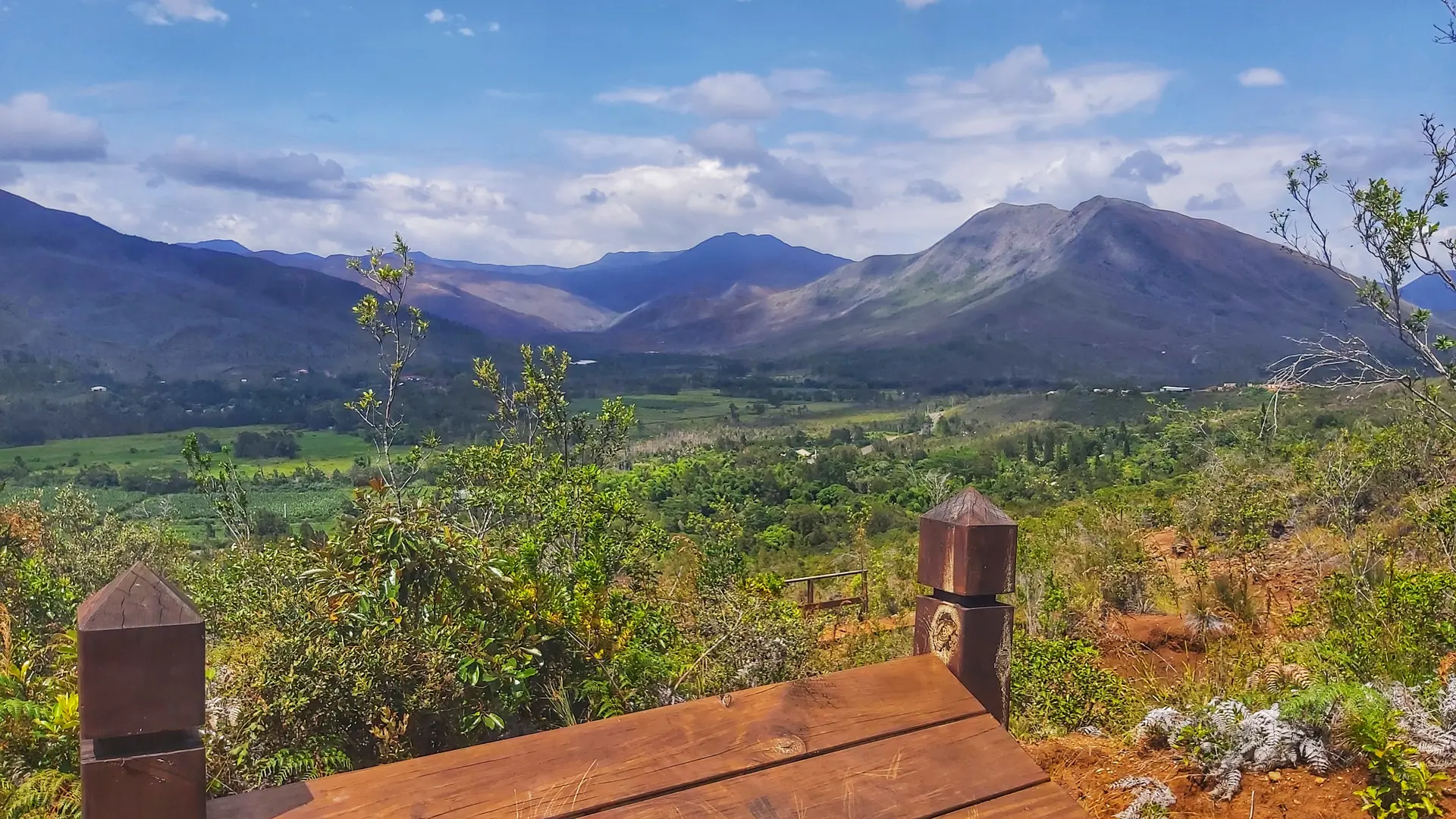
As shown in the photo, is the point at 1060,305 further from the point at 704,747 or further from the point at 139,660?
the point at 139,660

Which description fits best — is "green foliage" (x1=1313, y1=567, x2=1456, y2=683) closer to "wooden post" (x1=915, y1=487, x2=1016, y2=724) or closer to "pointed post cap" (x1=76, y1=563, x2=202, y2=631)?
"wooden post" (x1=915, y1=487, x2=1016, y2=724)

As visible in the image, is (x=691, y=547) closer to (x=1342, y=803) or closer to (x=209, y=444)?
(x=1342, y=803)

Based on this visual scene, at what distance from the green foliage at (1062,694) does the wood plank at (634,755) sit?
221 centimetres

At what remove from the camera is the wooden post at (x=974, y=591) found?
86.1 inches

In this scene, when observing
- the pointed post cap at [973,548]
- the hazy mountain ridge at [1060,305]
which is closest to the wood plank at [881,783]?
the pointed post cap at [973,548]

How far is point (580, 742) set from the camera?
1.63 metres

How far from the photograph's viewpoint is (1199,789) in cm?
312

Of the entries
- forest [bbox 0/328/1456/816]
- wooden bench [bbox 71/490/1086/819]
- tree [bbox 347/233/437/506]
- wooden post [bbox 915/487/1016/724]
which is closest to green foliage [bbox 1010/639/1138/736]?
forest [bbox 0/328/1456/816]

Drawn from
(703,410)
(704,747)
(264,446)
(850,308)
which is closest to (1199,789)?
(704,747)

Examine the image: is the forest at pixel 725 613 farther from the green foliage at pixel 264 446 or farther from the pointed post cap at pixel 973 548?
the green foliage at pixel 264 446

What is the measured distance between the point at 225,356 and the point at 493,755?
126 metres

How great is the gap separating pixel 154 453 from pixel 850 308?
358 feet

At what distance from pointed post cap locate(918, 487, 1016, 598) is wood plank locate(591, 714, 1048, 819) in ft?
0.97

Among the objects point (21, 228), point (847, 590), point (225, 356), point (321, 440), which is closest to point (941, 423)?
point (321, 440)
